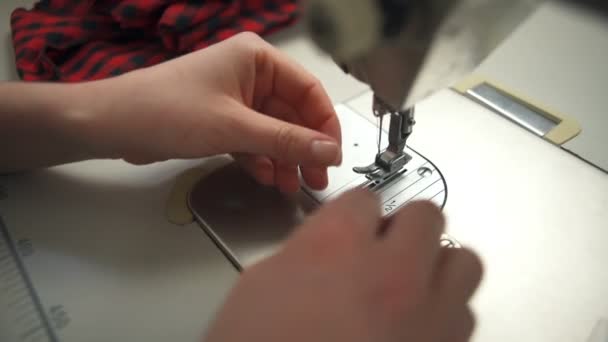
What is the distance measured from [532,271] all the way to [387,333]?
0.22m

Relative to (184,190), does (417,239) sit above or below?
above

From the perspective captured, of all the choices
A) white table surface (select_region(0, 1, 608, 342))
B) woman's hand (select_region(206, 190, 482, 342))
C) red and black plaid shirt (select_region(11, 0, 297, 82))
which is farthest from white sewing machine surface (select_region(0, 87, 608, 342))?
red and black plaid shirt (select_region(11, 0, 297, 82))

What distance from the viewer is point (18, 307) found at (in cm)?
45

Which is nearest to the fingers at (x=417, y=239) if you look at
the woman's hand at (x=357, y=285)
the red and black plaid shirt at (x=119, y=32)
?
the woman's hand at (x=357, y=285)

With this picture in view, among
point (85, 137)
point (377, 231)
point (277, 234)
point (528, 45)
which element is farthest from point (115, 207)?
point (528, 45)

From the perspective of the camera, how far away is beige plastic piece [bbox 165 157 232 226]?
0.54m

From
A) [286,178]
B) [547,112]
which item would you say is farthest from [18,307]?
[547,112]

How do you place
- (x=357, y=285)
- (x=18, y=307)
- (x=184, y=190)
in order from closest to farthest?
(x=357, y=285), (x=18, y=307), (x=184, y=190)

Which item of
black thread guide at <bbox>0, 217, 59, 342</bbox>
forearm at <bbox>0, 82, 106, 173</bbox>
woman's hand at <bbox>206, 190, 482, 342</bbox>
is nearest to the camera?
woman's hand at <bbox>206, 190, 482, 342</bbox>

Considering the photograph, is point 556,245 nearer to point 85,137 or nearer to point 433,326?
point 433,326

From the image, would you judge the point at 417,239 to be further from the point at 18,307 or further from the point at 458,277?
the point at 18,307

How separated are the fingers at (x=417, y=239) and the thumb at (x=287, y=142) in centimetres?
13

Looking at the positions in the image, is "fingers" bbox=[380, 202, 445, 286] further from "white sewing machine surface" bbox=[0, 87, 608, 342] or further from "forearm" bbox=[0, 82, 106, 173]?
"forearm" bbox=[0, 82, 106, 173]

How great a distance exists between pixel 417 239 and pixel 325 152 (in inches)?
6.2
